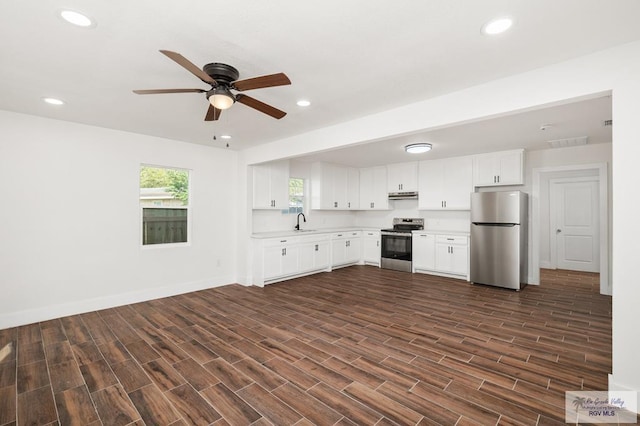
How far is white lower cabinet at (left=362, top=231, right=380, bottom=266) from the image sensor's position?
7.24 m

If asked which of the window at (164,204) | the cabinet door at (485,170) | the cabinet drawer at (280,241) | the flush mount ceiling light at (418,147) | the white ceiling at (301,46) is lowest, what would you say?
the cabinet drawer at (280,241)

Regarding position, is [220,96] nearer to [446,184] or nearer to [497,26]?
[497,26]

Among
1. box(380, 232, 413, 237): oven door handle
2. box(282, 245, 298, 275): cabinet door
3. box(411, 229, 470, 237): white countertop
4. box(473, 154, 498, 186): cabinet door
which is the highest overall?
box(473, 154, 498, 186): cabinet door

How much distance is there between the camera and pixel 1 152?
354 cm

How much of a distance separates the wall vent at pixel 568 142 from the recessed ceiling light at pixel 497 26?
3.78m

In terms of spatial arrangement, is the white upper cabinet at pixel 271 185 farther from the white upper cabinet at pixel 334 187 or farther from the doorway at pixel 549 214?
the doorway at pixel 549 214

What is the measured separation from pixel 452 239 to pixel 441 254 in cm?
39

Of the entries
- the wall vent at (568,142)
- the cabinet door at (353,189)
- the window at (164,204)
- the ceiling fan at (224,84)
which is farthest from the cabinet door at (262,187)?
the wall vent at (568,142)

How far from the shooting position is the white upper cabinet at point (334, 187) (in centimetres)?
686

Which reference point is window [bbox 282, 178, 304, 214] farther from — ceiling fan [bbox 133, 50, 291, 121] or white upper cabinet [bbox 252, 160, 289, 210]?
ceiling fan [bbox 133, 50, 291, 121]

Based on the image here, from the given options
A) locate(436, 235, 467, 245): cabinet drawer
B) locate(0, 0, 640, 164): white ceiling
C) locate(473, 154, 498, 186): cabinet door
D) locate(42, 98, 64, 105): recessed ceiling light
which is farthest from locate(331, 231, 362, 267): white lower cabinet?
locate(42, 98, 64, 105): recessed ceiling light

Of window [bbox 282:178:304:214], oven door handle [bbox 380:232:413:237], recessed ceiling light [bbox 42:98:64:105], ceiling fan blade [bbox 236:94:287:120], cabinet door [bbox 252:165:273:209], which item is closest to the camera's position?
ceiling fan blade [bbox 236:94:287:120]

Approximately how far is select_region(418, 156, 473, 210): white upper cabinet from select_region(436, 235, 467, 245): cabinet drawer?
62 centimetres

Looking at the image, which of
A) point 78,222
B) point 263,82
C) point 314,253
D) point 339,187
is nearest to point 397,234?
point 339,187
